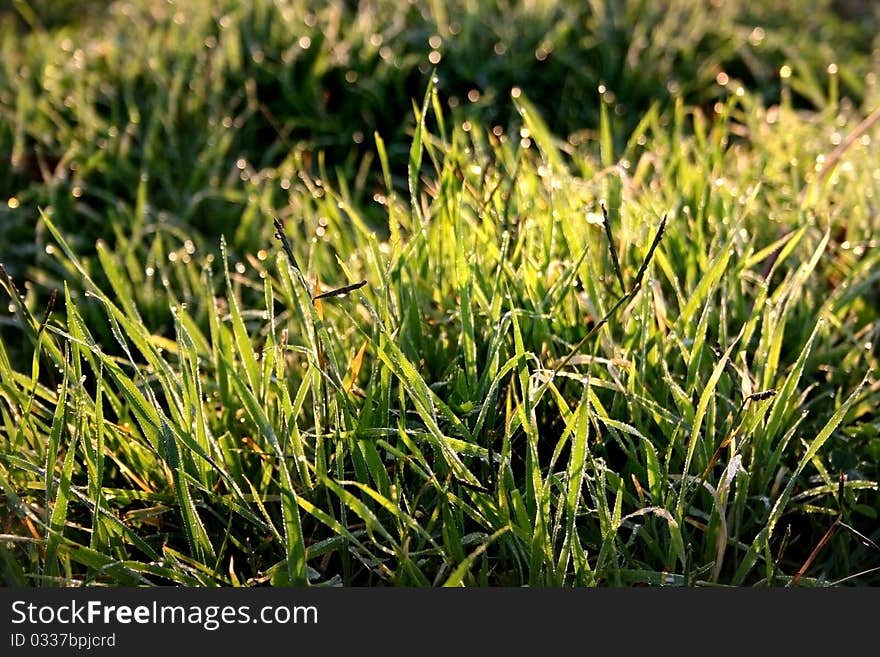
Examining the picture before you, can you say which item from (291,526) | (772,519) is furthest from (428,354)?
(772,519)

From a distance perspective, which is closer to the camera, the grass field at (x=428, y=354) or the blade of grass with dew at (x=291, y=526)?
the blade of grass with dew at (x=291, y=526)

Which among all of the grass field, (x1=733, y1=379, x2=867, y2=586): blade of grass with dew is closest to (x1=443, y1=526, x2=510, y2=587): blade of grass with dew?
the grass field

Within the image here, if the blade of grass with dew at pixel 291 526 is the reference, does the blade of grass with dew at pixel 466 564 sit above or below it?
below

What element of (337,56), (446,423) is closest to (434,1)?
(337,56)

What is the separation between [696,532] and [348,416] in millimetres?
532

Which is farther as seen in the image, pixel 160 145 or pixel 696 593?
pixel 160 145

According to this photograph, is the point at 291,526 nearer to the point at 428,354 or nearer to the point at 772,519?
the point at 428,354

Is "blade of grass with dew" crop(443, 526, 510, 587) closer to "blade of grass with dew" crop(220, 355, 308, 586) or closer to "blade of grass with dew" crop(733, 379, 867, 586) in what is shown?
"blade of grass with dew" crop(220, 355, 308, 586)

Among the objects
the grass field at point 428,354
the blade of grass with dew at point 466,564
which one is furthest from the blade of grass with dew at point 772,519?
the blade of grass with dew at point 466,564

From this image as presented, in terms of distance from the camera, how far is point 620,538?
1354 millimetres

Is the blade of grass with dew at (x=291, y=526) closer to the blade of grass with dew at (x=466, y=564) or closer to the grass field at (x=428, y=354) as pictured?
the grass field at (x=428, y=354)

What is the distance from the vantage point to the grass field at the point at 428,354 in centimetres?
129

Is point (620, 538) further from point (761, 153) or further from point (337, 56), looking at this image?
point (337, 56)

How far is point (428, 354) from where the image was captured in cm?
157
